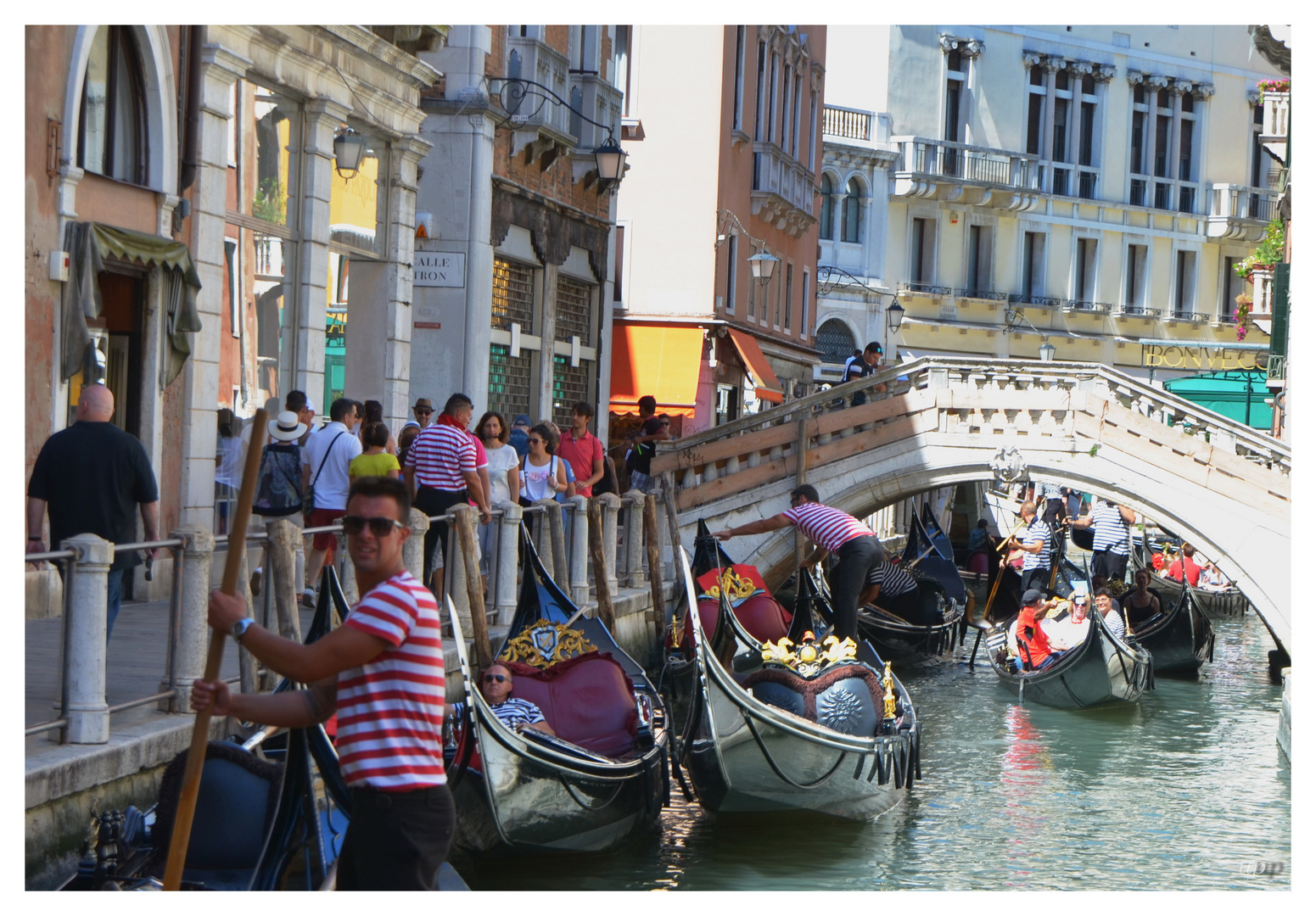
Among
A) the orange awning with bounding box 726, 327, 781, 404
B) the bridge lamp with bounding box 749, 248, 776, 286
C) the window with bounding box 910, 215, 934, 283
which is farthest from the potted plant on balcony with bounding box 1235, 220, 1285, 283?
the window with bounding box 910, 215, 934, 283

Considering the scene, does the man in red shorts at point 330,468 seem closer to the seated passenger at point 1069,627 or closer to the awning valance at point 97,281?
the awning valance at point 97,281

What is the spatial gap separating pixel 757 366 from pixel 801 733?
11.5m

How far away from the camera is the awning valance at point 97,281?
24.4 ft

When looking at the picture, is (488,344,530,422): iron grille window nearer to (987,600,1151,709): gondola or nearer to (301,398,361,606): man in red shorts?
(987,600,1151,709): gondola

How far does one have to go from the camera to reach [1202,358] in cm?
2839

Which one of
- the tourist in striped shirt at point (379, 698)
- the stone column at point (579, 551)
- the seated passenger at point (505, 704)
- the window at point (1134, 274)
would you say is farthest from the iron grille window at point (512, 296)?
the window at point (1134, 274)

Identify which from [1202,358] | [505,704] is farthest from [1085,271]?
[505,704]

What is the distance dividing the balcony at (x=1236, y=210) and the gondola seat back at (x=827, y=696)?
905 inches

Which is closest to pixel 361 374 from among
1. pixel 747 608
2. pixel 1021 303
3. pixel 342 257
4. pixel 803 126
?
pixel 342 257

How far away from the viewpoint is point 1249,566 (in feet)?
42.5

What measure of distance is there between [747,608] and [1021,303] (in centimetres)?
1763

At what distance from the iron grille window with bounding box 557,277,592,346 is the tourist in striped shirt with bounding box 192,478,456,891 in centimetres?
1147

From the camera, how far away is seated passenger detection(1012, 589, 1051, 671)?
12.9m

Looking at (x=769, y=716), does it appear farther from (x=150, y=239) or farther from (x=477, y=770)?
(x=150, y=239)
